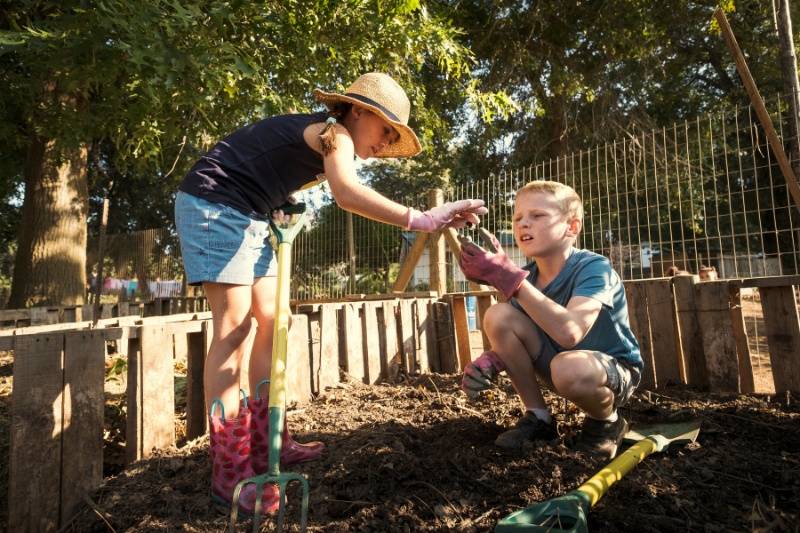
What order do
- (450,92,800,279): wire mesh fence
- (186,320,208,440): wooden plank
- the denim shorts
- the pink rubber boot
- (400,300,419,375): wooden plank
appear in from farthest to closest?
(450,92,800,279): wire mesh fence, (400,300,419,375): wooden plank, (186,320,208,440): wooden plank, the denim shorts, the pink rubber boot

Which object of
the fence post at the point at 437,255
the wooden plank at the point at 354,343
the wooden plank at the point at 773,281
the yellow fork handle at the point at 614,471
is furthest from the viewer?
the fence post at the point at 437,255

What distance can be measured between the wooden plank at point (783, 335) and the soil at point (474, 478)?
200 mm

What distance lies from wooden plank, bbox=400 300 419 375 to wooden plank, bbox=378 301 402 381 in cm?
6

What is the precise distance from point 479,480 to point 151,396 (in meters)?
1.51

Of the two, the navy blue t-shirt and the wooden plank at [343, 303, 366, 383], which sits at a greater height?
the navy blue t-shirt

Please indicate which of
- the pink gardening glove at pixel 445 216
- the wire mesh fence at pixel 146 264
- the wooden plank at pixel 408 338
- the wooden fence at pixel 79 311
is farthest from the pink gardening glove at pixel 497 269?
the wire mesh fence at pixel 146 264

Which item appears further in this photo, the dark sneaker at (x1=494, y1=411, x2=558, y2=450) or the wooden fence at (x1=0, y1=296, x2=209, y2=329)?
the wooden fence at (x1=0, y1=296, x2=209, y2=329)

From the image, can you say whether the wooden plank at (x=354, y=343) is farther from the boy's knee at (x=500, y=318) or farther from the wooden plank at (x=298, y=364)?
the boy's knee at (x=500, y=318)

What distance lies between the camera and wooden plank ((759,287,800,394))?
113 inches

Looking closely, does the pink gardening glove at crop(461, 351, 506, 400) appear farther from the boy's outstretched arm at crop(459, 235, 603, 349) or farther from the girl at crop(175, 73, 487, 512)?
the girl at crop(175, 73, 487, 512)

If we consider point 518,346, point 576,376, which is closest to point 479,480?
point 576,376

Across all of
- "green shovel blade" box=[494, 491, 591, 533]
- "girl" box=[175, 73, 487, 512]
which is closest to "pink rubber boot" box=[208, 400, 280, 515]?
"girl" box=[175, 73, 487, 512]

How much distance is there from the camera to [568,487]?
5.94 feet

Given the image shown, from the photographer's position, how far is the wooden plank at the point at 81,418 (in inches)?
81.7
